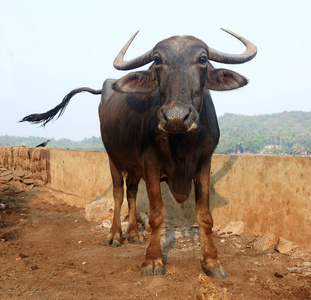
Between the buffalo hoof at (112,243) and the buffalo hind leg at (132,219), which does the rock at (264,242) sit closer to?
the buffalo hind leg at (132,219)

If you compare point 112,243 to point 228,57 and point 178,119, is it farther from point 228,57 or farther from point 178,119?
point 228,57

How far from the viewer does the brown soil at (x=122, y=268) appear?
291 cm

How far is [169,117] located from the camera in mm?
2625

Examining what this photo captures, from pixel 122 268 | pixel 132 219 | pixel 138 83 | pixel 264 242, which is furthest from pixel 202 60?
pixel 132 219

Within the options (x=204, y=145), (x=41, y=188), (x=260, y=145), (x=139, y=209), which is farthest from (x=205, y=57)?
(x=260, y=145)

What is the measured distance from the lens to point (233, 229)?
15.4 ft

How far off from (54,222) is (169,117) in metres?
4.51

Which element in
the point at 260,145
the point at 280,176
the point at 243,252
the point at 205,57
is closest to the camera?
the point at 205,57

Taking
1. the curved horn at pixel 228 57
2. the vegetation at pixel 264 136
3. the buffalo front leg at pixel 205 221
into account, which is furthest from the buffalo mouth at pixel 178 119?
the vegetation at pixel 264 136

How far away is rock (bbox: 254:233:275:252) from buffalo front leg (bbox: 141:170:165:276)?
54.9 inches

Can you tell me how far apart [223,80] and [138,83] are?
874 millimetres

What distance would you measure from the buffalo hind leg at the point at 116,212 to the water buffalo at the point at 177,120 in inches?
49.4

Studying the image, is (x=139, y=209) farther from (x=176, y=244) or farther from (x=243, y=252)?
(x=243, y=252)

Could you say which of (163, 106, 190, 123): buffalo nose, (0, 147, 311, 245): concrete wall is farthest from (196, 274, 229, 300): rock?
(0, 147, 311, 245): concrete wall
